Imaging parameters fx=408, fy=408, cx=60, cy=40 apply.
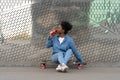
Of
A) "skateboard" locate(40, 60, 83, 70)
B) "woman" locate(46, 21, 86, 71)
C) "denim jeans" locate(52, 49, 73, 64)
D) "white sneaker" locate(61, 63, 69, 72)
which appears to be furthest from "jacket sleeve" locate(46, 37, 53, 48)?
"white sneaker" locate(61, 63, 69, 72)

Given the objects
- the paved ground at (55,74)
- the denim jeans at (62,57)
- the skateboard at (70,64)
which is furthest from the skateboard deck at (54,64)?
the denim jeans at (62,57)

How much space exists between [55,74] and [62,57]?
0.41 m

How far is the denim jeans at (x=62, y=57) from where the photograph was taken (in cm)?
792

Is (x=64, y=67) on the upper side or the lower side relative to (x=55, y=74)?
upper

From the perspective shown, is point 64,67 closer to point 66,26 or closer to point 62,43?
point 62,43

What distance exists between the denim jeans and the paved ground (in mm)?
235

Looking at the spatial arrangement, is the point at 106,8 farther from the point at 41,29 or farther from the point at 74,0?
the point at 41,29

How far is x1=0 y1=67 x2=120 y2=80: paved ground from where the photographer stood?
7520 mm

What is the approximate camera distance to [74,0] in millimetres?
8656

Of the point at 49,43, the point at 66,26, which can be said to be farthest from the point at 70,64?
the point at 66,26

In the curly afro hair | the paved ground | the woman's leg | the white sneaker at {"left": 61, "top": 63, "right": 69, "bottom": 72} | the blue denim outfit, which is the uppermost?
the curly afro hair

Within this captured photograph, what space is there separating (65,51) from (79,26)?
2.55 ft

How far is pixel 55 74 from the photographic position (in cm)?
779

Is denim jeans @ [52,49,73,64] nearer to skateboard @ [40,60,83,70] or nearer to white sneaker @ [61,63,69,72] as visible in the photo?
white sneaker @ [61,63,69,72]
